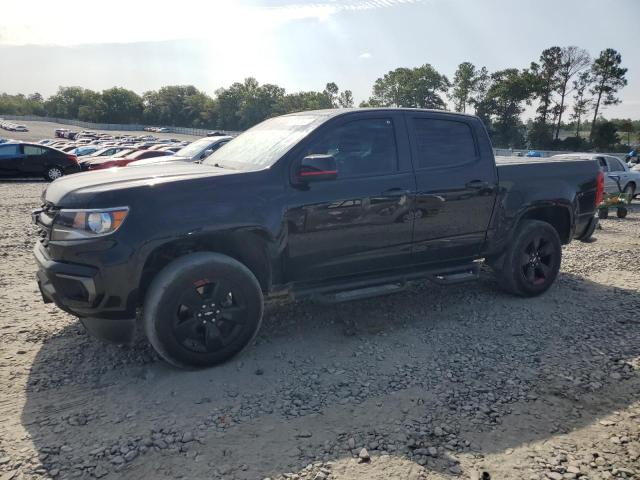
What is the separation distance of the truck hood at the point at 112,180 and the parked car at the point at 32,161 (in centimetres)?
1569

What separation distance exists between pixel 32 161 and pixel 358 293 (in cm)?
1737

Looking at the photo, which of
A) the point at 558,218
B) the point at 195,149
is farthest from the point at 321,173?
the point at 195,149

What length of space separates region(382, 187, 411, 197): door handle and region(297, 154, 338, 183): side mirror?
57 cm

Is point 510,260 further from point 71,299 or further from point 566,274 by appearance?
point 71,299

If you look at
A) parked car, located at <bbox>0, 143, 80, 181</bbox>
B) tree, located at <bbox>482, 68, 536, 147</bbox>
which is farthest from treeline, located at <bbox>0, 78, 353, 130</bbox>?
parked car, located at <bbox>0, 143, 80, 181</bbox>

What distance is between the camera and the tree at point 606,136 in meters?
54.4

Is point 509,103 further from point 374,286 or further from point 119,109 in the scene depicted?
point 119,109

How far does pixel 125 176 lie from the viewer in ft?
12.4

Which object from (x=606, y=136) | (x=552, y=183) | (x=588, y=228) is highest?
(x=606, y=136)

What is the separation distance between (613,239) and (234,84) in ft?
426

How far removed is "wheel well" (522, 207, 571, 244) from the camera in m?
5.54

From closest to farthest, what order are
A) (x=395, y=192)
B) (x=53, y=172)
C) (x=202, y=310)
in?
(x=202, y=310) < (x=395, y=192) < (x=53, y=172)

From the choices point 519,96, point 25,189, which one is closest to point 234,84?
point 519,96

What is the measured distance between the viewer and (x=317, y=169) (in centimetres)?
379
